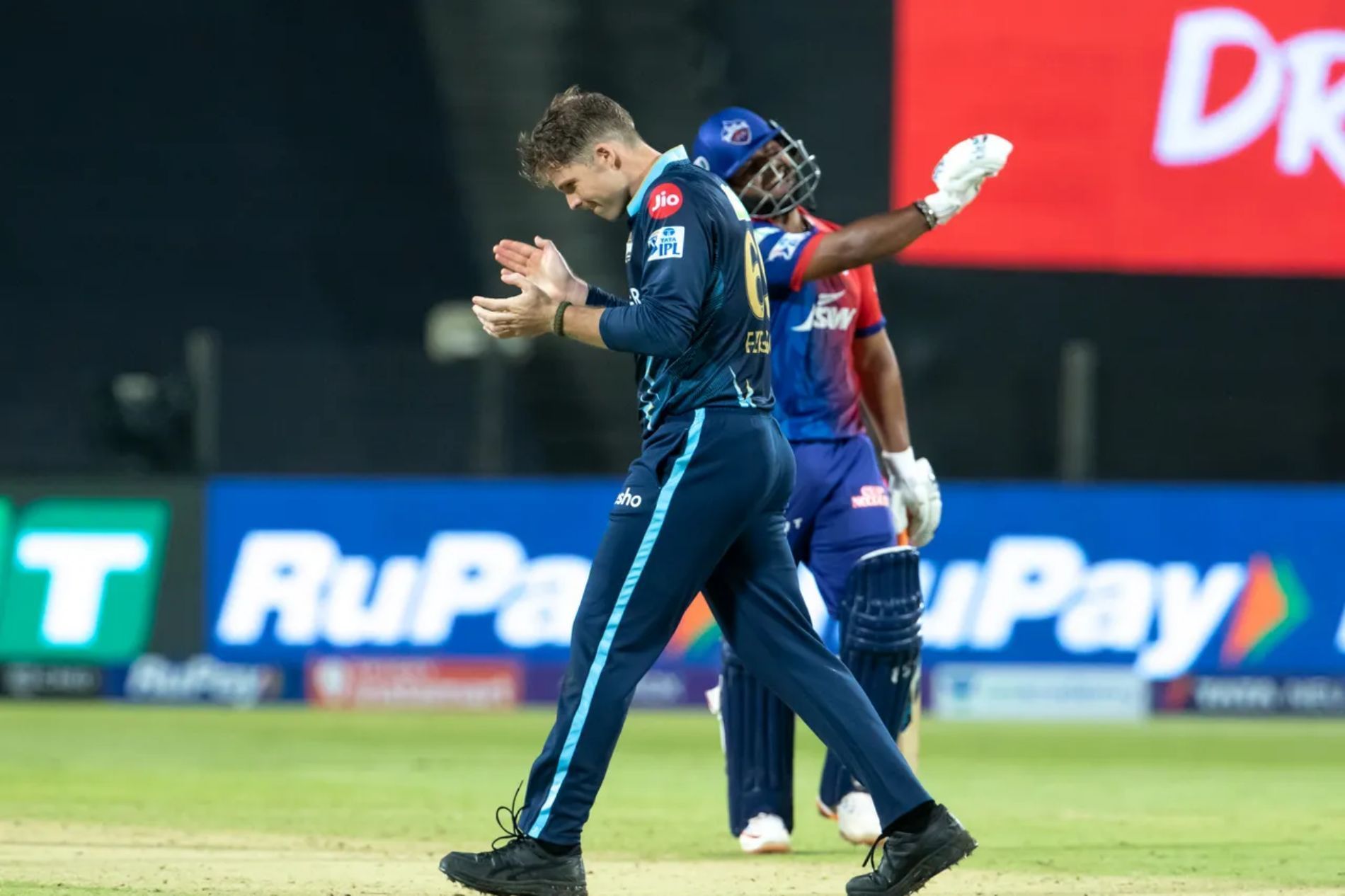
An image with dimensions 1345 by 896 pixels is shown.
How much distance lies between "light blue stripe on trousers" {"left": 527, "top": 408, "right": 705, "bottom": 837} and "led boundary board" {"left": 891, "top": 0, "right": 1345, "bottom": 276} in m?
10.1

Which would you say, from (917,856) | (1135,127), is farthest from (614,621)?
(1135,127)

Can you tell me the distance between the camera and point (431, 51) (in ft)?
49.0

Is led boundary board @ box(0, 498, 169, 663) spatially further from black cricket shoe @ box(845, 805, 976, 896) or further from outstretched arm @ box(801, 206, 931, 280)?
black cricket shoe @ box(845, 805, 976, 896)

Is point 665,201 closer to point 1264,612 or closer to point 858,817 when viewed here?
point 858,817

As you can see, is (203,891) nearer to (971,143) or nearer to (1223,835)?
(971,143)

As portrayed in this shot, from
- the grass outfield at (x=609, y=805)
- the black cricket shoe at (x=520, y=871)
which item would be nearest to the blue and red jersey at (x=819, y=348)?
the grass outfield at (x=609, y=805)

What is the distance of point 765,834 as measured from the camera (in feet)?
21.4

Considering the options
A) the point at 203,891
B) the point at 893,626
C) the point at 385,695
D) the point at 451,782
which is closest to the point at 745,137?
the point at 893,626

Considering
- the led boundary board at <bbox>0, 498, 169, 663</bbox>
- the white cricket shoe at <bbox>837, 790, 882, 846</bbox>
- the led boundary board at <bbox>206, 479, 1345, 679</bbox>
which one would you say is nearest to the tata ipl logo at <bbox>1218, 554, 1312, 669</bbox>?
the led boundary board at <bbox>206, 479, 1345, 679</bbox>

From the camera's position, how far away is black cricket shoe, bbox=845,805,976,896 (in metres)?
5.07

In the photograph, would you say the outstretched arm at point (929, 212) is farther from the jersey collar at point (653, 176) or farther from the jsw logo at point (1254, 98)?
the jsw logo at point (1254, 98)

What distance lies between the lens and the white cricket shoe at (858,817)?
665 centimetres

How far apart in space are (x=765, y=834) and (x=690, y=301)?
2.11 meters

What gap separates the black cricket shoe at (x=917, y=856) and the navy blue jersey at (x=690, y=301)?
1031 mm
